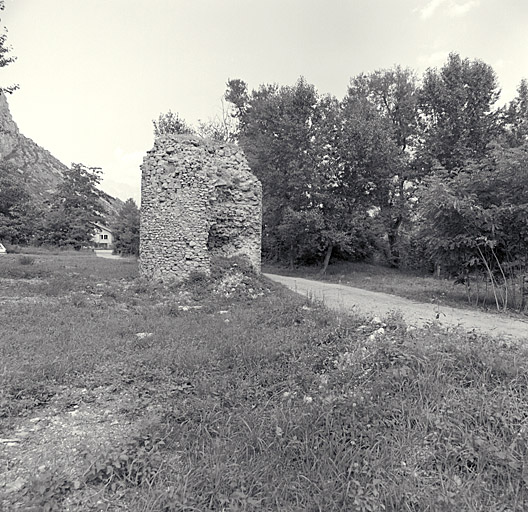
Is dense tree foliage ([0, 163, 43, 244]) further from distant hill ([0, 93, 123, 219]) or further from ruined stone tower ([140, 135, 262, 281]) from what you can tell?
distant hill ([0, 93, 123, 219])

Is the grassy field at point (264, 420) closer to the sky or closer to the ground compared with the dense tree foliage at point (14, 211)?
closer to the ground

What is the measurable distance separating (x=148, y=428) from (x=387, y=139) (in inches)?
793

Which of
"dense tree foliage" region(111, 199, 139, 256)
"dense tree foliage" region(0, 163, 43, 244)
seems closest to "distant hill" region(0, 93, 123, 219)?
"dense tree foliage" region(111, 199, 139, 256)

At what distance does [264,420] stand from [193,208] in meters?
8.37

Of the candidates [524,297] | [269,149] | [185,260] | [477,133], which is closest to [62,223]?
[269,149]

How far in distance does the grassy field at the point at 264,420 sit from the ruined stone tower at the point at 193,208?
212 inches

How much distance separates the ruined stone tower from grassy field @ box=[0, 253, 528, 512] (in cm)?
540

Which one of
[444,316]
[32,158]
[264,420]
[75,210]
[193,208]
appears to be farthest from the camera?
[32,158]

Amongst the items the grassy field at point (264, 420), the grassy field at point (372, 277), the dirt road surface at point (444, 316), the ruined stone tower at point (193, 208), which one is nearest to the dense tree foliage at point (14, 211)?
the grassy field at point (372, 277)

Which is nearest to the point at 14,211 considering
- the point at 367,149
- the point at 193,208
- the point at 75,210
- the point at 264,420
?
the point at 75,210

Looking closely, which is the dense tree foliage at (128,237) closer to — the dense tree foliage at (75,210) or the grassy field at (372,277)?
the dense tree foliage at (75,210)

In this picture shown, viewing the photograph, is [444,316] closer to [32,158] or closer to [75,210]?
[75,210]

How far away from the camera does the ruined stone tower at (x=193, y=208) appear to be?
10.5 meters

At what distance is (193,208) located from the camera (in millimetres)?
10523
